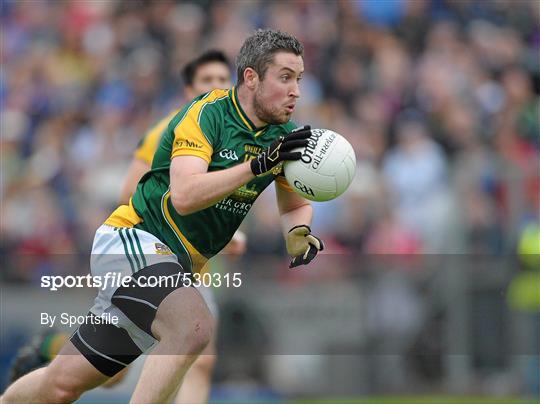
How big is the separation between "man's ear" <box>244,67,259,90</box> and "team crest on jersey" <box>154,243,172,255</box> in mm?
996

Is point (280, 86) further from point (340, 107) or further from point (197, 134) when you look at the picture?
point (340, 107)

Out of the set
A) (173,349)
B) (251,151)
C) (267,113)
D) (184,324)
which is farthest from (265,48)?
(173,349)

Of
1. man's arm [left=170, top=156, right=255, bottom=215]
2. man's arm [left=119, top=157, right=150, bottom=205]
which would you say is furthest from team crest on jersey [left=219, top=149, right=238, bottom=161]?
man's arm [left=119, top=157, right=150, bottom=205]

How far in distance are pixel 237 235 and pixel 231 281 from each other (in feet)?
14.0

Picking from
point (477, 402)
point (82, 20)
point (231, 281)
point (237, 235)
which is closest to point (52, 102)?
point (82, 20)

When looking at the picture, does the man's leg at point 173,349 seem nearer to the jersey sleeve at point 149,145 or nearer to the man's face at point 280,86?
the man's face at point 280,86

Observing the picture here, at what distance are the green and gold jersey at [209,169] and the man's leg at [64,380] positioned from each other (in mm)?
791

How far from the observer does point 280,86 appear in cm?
655

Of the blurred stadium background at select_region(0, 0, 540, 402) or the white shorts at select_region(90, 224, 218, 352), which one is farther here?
the blurred stadium background at select_region(0, 0, 540, 402)

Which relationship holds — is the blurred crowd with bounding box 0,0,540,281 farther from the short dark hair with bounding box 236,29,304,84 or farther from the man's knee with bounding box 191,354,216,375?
the short dark hair with bounding box 236,29,304,84

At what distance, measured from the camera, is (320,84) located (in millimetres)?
16078

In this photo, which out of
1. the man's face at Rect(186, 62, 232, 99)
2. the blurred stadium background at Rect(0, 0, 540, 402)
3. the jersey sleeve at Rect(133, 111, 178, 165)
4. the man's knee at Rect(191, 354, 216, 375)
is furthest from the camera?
the blurred stadium background at Rect(0, 0, 540, 402)

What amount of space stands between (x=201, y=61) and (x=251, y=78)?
7.86ft

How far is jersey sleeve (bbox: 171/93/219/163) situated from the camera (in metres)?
6.46
